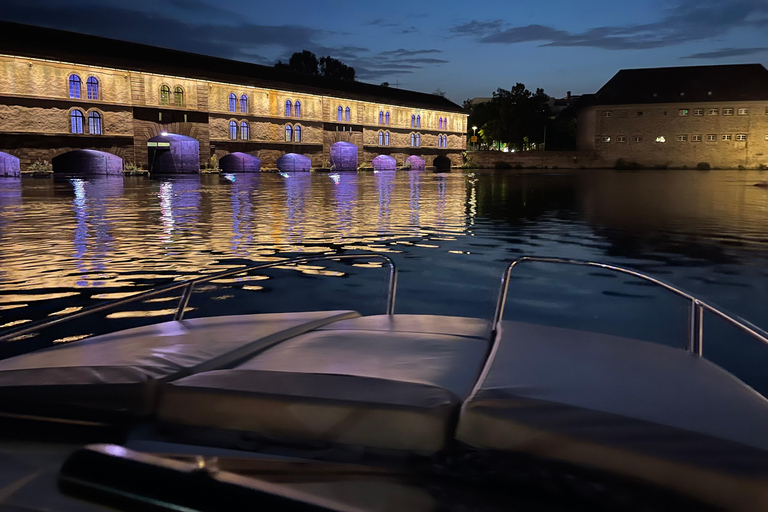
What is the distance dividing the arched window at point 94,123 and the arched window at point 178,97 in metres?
6.26

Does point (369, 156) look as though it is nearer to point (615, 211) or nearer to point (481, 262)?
point (615, 211)

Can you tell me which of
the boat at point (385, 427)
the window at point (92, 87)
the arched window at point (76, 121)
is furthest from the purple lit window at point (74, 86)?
the boat at point (385, 427)

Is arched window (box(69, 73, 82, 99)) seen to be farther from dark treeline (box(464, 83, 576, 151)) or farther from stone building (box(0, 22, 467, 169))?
dark treeline (box(464, 83, 576, 151))

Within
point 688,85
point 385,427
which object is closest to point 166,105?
point 385,427

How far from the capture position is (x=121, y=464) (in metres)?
2.32

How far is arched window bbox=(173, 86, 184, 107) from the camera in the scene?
48562mm

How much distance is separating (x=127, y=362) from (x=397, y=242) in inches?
385

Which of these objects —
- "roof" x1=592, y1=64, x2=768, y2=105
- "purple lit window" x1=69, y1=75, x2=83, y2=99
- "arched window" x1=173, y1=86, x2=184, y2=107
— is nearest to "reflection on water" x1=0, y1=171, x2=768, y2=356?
"purple lit window" x1=69, y1=75, x2=83, y2=99

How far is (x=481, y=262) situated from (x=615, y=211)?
36.3 feet

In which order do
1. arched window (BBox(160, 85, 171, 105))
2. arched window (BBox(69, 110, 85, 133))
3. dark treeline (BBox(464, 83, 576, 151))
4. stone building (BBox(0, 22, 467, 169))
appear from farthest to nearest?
dark treeline (BBox(464, 83, 576, 151))
arched window (BBox(160, 85, 171, 105))
arched window (BBox(69, 110, 85, 133))
stone building (BBox(0, 22, 467, 169))

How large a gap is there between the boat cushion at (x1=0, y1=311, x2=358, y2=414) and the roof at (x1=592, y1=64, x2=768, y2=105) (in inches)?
3173

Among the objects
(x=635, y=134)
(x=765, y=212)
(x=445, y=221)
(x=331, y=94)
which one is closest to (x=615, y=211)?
(x=765, y=212)

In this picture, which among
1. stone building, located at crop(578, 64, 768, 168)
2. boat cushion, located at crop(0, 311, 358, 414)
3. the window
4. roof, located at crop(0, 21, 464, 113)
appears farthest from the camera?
stone building, located at crop(578, 64, 768, 168)

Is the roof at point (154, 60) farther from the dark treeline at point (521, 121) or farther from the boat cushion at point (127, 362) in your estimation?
the boat cushion at point (127, 362)
